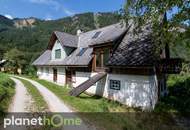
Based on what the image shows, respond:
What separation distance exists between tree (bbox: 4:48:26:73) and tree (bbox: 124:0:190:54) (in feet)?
149

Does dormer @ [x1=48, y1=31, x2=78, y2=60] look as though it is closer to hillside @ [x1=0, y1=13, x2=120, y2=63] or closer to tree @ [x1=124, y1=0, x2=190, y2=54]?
tree @ [x1=124, y1=0, x2=190, y2=54]

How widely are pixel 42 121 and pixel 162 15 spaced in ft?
27.5

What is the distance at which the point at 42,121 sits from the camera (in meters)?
9.97

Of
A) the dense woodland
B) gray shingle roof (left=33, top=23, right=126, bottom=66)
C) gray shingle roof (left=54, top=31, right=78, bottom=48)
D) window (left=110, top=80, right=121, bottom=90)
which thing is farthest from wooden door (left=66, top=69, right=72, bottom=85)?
window (left=110, top=80, right=121, bottom=90)

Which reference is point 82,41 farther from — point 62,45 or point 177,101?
point 177,101

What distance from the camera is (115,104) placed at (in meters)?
16.8

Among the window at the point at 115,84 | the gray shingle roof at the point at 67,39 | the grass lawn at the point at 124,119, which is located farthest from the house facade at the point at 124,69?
the gray shingle roof at the point at 67,39

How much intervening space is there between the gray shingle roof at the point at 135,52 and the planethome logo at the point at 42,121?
22.3 feet

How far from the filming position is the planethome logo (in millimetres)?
9577

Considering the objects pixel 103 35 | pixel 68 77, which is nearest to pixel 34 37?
pixel 68 77

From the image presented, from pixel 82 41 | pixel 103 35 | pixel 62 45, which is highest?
pixel 82 41

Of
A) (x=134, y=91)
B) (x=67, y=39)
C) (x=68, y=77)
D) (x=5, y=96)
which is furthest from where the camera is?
(x=67, y=39)

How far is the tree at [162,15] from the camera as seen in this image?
10.5 m

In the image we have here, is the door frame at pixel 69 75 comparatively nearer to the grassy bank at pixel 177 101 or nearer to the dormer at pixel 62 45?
the dormer at pixel 62 45
